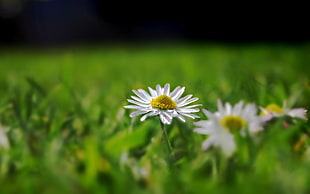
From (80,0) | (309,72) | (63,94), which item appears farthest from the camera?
(80,0)

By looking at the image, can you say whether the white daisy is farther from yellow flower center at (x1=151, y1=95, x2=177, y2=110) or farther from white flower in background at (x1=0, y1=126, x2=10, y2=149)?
white flower in background at (x1=0, y1=126, x2=10, y2=149)

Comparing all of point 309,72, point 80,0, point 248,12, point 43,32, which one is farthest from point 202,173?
point 80,0

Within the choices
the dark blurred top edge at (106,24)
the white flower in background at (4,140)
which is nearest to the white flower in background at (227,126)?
the white flower in background at (4,140)

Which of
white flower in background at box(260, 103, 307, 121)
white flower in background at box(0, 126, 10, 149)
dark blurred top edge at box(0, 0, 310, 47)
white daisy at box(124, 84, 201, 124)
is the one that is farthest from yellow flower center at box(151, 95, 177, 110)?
dark blurred top edge at box(0, 0, 310, 47)

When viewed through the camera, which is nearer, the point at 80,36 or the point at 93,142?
the point at 93,142

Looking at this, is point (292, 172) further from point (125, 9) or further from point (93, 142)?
point (125, 9)

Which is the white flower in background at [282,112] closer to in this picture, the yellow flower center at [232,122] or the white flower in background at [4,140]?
the yellow flower center at [232,122]
